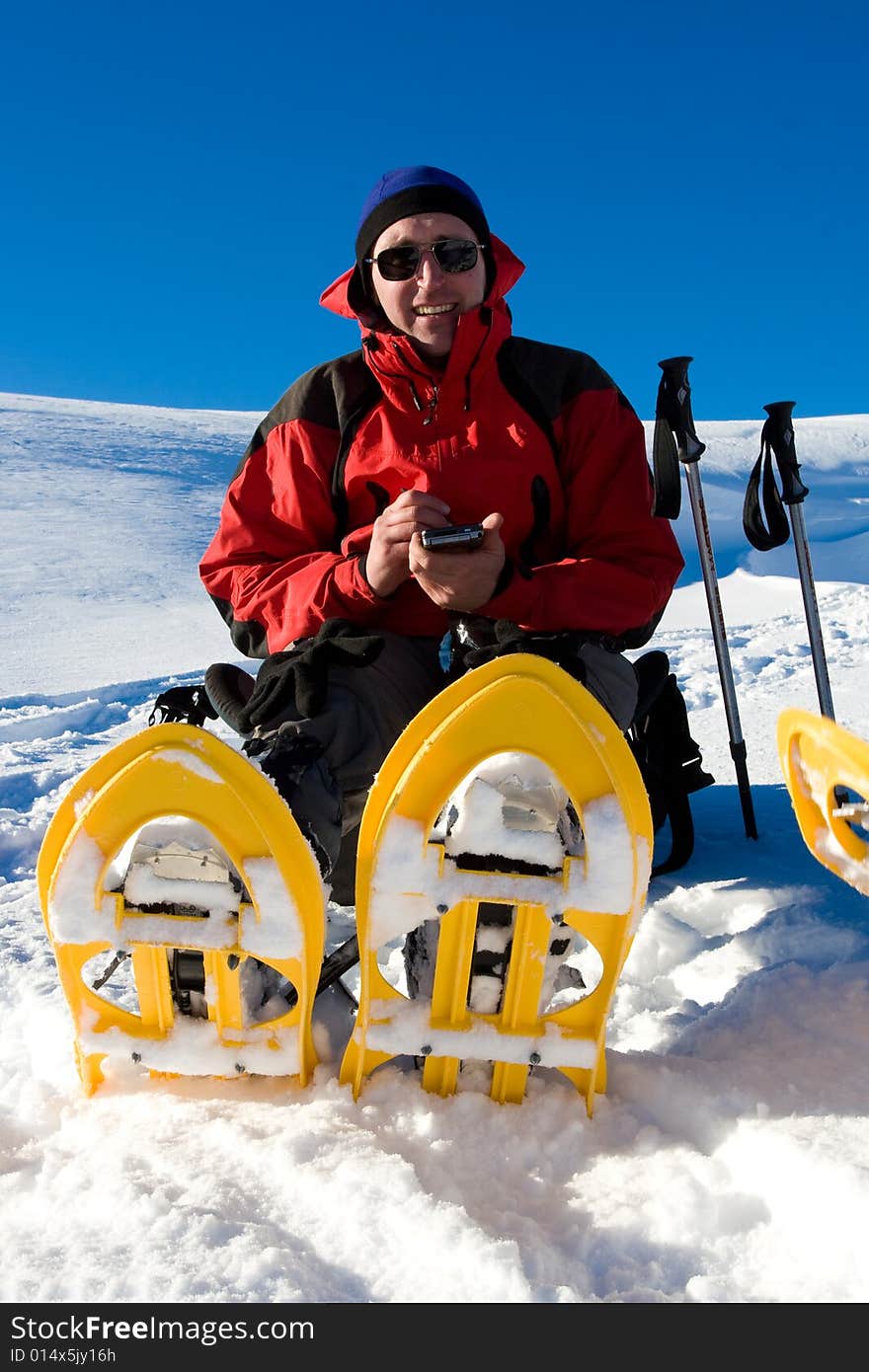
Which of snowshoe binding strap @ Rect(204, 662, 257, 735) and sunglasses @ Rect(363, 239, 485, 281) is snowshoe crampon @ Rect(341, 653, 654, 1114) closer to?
snowshoe binding strap @ Rect(204, 662, 257, 735)

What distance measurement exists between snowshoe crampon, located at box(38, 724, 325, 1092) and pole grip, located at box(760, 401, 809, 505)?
73.4 inches

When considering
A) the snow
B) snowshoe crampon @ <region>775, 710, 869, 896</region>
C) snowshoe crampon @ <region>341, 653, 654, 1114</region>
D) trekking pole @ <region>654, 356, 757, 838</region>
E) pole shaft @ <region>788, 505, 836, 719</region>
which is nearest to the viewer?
the snow

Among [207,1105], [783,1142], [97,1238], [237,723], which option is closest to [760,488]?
[237,723]

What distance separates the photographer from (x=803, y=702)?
423cm

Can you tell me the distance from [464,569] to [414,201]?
Answer: 859 mm

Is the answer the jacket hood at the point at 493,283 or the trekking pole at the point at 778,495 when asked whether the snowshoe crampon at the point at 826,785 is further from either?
the jacket hood at the point at 493,283

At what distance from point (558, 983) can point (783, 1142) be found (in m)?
0.40

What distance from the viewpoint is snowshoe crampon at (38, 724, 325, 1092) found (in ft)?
4.91

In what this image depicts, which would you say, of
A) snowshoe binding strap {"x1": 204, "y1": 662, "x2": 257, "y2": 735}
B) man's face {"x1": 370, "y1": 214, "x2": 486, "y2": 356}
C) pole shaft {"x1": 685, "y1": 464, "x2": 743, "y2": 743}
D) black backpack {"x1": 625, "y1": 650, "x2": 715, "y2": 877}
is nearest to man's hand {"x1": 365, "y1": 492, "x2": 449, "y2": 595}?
snowshoe binding strap {"x1": 204, "y1": 662, "x2": 257, "y2": 735}

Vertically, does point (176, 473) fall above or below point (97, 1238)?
above

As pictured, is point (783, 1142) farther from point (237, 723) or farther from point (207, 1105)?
point (237, 723)

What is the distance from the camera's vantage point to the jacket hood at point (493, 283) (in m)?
2.19

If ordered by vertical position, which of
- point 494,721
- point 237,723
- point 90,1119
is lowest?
point 90,1119

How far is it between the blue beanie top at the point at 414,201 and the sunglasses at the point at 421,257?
0.28ft
